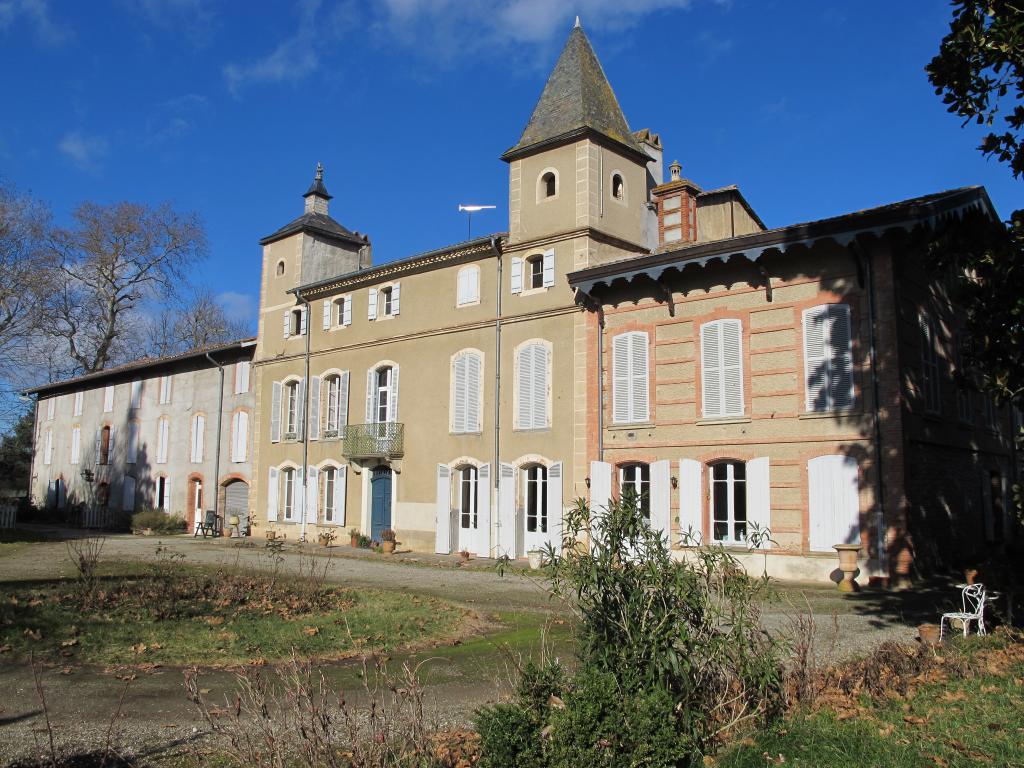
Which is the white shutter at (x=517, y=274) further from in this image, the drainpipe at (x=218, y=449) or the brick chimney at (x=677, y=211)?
the drainpipe at (x=218, y=449)

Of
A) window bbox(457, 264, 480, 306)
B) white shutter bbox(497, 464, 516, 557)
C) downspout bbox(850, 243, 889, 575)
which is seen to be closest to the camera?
downspout bbox(850, 243, 889, 575)

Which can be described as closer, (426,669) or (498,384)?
(426,669)

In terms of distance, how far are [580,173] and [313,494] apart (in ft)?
41.0

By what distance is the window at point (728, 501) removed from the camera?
15.5 m

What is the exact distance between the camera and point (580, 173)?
18922 millimetres

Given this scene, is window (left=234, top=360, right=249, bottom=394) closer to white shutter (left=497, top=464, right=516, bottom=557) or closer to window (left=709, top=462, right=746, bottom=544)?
white shutter (left=497, top=464, right=516, bottom=557)

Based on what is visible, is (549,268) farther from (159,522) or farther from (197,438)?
(159,522)

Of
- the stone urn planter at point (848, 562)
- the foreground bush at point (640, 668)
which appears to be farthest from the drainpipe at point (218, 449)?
the foreground bush at point (640, 668)

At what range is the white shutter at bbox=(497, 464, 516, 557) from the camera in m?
18.9

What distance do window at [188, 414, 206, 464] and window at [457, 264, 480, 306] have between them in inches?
540

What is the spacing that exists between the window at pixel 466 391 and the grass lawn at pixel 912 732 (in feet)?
47.0

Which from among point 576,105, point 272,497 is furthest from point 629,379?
point 272,497

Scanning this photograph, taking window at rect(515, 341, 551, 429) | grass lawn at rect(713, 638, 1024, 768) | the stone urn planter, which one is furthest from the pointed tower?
grass lawn at rect(713, 638, 1024, 768)

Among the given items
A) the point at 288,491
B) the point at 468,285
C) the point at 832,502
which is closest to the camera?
the point at 832,502
